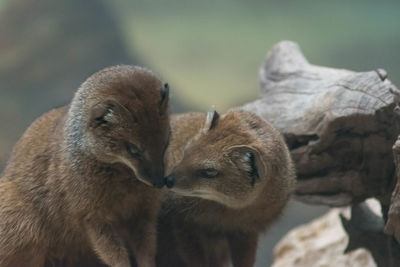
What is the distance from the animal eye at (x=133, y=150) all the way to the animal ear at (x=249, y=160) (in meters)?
0.48

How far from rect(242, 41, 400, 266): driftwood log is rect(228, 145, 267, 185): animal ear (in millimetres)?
628

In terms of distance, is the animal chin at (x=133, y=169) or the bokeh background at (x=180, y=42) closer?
the animal chin at (x=133, y=169)

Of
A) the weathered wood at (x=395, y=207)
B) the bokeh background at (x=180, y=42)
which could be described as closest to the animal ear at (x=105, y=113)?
the weathered wood at (x=395, y=207)

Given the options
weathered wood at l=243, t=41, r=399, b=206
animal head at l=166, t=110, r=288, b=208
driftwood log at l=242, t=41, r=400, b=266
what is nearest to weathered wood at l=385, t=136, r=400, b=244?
driftwood log at l=242, t=41, r=400, b=266

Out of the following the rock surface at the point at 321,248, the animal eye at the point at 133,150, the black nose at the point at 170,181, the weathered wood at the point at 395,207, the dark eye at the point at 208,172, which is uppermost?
the animal eye at the point at 133,150

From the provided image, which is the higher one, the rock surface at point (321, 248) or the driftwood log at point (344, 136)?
Result: the driftwood log at point (344, 136)

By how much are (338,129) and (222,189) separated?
2.68 feet

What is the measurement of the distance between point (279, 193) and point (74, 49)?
6.66 ft

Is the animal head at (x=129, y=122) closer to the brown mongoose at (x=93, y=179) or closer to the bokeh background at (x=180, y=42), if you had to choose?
the brown mongoose at (x=93, y=179)

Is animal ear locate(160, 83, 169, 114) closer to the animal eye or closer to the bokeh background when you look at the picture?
the animal eye

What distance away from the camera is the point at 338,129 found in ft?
10.3

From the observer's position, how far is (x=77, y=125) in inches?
104

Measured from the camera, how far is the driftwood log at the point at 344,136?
3.11 meters

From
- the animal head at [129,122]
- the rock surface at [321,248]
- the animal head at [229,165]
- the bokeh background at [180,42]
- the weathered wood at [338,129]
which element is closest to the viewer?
the animal head at [129,122]
